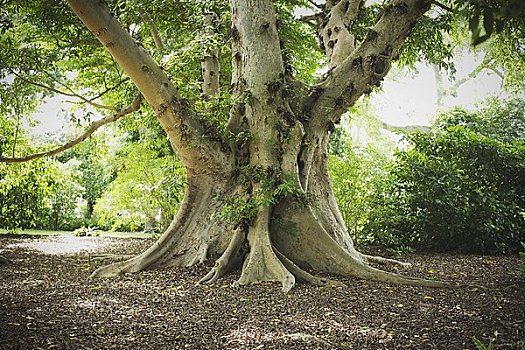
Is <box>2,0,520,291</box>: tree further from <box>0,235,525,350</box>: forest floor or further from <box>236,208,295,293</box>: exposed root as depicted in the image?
<box>0,235,525,350</box>: forest floor

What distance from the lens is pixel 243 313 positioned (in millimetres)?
3908

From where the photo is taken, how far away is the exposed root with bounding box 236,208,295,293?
199 inches

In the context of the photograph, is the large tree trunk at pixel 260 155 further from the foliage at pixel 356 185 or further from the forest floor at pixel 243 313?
the foliage at pixel 356 185

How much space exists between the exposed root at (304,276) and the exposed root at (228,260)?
19.9 inches

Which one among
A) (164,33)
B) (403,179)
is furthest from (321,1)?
(403,179)

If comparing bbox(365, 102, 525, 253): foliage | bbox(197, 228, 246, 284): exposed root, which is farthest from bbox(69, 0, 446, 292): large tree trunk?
bbox(365, 102, 525, 253): foliage

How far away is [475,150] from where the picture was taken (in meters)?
8.99

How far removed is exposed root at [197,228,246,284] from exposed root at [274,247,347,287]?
0.51 metres

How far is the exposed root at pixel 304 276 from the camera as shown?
506 centimetres

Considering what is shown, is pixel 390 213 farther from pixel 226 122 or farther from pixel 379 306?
pixel 379 306

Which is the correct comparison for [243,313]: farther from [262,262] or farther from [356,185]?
[356,185]

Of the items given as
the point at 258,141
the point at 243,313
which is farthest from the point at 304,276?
the point at 258,141

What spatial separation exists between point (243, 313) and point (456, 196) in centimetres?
595

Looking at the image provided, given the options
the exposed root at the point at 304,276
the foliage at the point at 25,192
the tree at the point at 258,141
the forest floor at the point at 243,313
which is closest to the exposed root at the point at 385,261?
the tree at the point at 258,141
